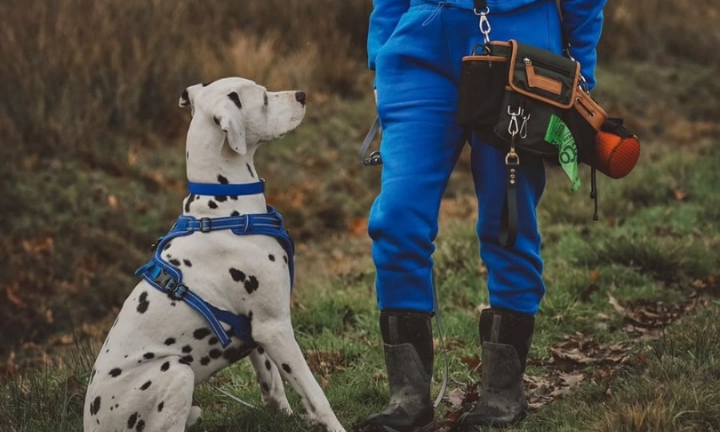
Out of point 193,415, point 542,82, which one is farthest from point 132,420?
point 542,82

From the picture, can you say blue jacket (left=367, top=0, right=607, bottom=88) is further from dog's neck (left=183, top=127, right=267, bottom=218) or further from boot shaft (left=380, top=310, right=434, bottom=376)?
boot shaft (left=380, top=310, right=434, bottom=376)

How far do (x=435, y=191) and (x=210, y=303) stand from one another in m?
1.02

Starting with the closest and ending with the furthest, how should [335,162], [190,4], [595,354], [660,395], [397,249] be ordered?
1. [660,395]
2. [397,249]
3. [595,354]
4. [335,162]
5. [190,4]

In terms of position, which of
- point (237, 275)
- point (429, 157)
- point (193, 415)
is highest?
point (429, 157)

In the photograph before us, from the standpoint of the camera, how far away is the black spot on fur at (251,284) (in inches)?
156

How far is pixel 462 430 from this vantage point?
14.2 feet

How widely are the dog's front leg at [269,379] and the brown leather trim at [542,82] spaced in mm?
1580

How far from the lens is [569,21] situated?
168 inches

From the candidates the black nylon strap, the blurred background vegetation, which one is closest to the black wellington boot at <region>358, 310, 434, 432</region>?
the black nylon strap

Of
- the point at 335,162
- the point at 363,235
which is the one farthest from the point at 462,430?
the point at 335,162

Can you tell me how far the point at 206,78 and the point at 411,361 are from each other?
24.4 feet

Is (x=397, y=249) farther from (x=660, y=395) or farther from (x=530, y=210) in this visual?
(x=660, y=395)

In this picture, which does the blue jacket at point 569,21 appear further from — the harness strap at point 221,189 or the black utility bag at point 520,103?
the harness strap at point 221,189

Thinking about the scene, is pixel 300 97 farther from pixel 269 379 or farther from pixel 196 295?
pixel 269 379
